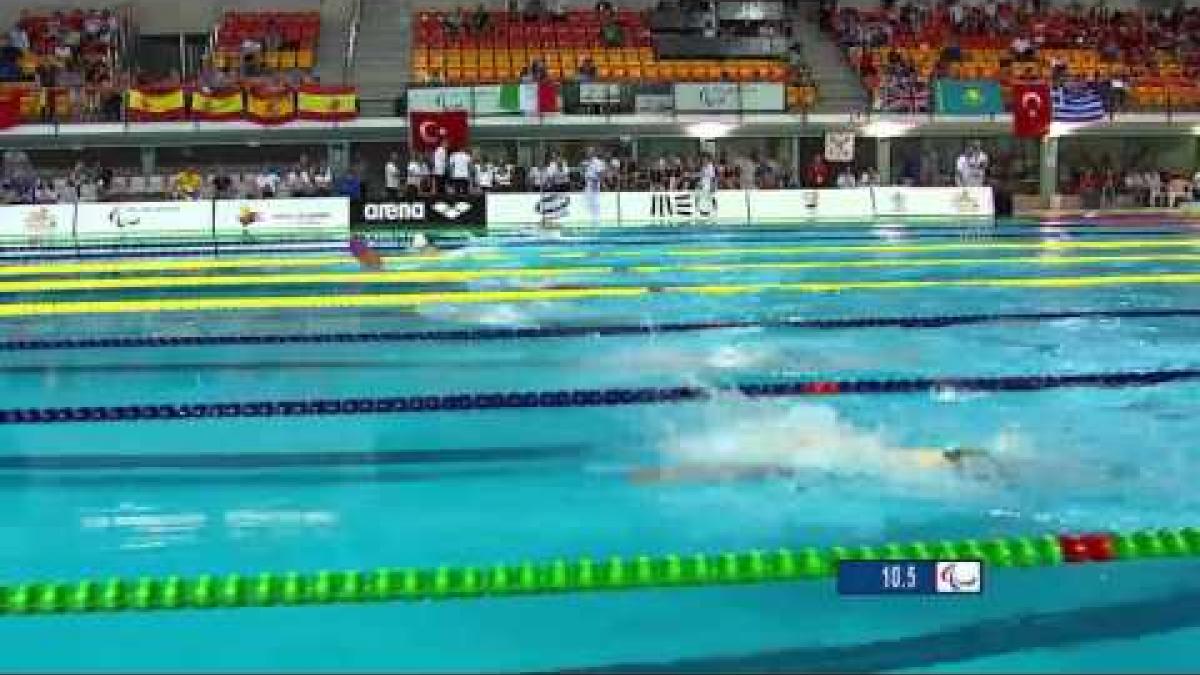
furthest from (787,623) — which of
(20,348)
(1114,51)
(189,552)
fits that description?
(1114,51)

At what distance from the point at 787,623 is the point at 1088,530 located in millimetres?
1304

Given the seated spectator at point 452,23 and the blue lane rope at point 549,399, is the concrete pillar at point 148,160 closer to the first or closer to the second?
the seated spectator at point 452,23

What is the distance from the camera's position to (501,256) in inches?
557

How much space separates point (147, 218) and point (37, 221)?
1544 mm

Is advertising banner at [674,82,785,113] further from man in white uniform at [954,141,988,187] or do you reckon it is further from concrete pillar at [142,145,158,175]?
concrete pillar at [142,145,158,175]

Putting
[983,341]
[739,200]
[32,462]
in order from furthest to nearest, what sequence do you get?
[739,200], [983,341], [32,462]

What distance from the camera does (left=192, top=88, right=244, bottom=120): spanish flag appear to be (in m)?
23.0

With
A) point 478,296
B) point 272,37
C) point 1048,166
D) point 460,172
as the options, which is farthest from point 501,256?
point 1048,166

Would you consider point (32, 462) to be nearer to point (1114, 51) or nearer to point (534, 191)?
point (534, 191)

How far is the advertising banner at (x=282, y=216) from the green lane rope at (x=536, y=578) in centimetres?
1623

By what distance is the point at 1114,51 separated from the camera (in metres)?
28.8

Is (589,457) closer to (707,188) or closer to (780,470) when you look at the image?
(780,470)

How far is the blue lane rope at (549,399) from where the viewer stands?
19.4 feet

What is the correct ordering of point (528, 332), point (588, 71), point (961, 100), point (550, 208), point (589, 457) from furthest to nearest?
point (588, 71), point (961, 100), point (550, 208), point (528, 332), point (589, 457)
